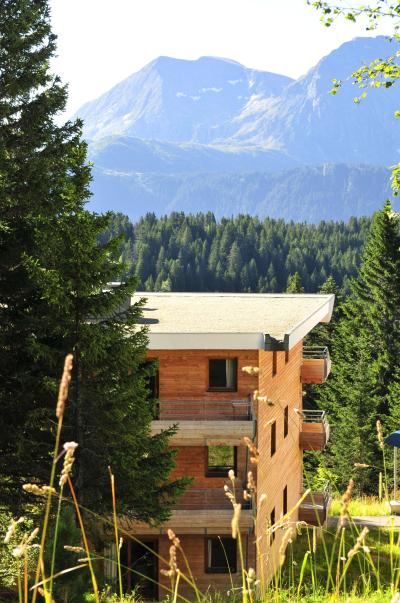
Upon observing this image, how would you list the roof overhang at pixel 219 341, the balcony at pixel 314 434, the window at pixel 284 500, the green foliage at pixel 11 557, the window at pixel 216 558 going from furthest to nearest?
1. the balcony at pixel 314 434
2. the window at pixel 284 500
3. the window at pixel 216 558
4. the roof overhang at pixel 219 341
5. the green foliage at pixel 11 557

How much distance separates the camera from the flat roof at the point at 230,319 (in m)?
23.2

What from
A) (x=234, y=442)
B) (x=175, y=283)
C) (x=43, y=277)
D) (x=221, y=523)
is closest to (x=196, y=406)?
(x=234, y=442)

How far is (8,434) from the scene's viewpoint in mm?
16297

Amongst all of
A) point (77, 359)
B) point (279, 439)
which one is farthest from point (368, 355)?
point (77, 359)

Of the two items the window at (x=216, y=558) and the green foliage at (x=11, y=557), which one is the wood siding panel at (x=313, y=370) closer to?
the window at (x=216, y=558)

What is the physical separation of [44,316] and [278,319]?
13.1 m

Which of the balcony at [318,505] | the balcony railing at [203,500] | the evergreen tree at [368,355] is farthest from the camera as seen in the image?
the evergreen tree at [368,355]

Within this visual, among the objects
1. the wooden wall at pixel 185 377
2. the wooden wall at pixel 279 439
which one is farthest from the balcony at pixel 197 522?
the wooden wall at pixel 185 377

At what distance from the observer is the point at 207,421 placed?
79.7ft

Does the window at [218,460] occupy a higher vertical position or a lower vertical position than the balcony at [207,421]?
lower

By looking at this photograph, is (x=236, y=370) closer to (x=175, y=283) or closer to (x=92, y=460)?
(x=92, y=460)

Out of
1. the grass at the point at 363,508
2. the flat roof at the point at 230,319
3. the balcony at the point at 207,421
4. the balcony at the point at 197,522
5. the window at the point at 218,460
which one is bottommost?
the grass at the point at 363,508

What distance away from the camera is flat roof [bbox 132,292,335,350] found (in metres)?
23.2

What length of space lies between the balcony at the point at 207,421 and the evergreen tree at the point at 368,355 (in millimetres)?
26927
